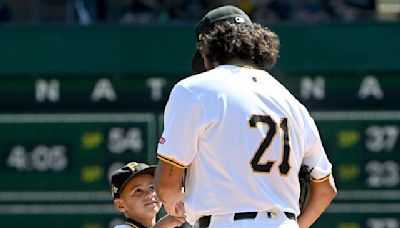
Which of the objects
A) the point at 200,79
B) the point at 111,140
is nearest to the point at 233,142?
the point at 200,79

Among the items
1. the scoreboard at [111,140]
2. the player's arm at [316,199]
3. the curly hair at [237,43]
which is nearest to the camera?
the curly hair at [237,43]

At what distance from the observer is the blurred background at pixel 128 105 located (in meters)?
10.4

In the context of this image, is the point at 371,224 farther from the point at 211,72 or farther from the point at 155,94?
the point at 211,72

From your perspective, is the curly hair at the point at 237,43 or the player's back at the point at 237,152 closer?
the player's back at the point at 237,152

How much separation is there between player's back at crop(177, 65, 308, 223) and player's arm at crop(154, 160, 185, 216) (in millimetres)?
45

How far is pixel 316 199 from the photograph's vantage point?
4676 millimetres

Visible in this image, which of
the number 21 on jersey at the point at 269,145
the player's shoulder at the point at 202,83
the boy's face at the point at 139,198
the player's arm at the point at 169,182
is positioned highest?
the player's shoulder at the point at 202,83

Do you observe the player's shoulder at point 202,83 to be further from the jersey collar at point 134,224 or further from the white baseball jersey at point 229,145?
the jersey collar at point 134,224

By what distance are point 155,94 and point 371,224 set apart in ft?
6.82

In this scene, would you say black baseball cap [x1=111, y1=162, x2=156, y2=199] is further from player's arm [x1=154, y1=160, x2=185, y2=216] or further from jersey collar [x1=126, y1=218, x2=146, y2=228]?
player's arm [x1=154, y1=160, x2=185, y2=216]

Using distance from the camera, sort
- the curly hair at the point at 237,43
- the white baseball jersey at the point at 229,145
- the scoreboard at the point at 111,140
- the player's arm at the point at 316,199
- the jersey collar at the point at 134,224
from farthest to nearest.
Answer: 1. the scoreboard at the point at 111,140
2. the jersey collar at the point at 134,224
3. the player's arm at the point at 316,199
4. the curly hair at the point at 237,43
5. the white baseball jersey at the point at 229,145

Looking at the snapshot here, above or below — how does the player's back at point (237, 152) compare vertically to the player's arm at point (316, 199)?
above

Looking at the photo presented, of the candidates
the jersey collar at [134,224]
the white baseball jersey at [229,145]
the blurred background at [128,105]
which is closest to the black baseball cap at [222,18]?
the white baseball jersey at [229,145]

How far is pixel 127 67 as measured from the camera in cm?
1069
